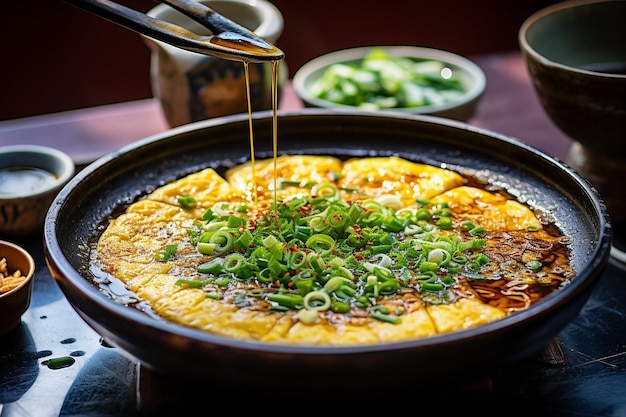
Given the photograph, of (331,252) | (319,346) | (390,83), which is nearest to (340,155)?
(331,252)

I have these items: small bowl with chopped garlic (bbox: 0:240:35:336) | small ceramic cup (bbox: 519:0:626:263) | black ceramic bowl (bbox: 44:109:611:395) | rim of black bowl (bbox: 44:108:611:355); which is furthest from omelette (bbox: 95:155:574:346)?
small ceramic cup (bbox: 519:0:626:263)

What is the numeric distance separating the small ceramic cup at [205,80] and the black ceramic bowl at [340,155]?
2.34 ft

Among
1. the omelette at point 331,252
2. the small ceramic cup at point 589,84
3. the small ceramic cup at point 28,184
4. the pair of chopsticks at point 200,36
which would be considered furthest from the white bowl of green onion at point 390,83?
the pair of chopsticks at point 200,36

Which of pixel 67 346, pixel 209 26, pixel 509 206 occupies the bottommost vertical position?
pixel 67 346

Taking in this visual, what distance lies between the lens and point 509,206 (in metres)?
2.95

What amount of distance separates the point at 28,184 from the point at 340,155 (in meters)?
1.45

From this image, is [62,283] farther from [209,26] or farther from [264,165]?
[264,165]

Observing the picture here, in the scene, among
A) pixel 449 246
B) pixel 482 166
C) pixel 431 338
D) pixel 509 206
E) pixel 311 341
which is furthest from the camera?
pixel 482 166

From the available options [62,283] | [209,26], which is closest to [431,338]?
[62,283]

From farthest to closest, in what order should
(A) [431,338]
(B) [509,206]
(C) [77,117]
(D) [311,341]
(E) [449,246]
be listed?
(C) [77,117], (B) [509,206], (E) [449,246], (D) [311,341], (A) [431,338]

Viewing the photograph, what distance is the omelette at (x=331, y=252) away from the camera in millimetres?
2303

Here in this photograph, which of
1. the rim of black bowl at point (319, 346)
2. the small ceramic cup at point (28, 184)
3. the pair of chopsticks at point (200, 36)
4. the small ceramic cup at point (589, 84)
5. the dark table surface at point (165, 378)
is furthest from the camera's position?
the small ceramic cup at point (28, 184)

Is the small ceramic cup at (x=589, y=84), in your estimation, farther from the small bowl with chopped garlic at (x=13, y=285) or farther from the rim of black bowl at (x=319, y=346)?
the small bowl with chopped garlic at (x=13, y=285)

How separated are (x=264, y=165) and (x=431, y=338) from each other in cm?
155
